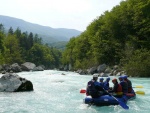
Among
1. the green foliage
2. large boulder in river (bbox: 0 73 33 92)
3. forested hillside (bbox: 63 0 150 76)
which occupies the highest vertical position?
forested hillside (bbox: 63 0 150 76)

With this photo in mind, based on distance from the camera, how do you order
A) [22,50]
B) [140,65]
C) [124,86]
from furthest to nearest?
[22,50], [140,65], [124,86]

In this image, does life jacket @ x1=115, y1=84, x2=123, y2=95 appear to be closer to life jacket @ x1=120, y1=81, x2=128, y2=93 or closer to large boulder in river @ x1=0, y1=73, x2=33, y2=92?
life jacket @ x1=120, y1=81, x2=128, y2=93

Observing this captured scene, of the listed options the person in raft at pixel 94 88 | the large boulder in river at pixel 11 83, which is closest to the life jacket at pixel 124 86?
the person in raft at pixel 94 88

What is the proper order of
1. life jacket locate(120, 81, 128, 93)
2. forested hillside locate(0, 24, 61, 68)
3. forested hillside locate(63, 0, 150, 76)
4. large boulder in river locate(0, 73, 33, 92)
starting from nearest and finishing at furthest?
life jacket locate(120, 81, 128, 93)
large boulder in river locate(0, 73, 33, 92)
forested hillside locate(63, 0, 150, 76)
forested hillside locate(0, 24, 61, 68)

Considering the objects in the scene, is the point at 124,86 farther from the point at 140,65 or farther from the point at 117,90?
the point at 140,65

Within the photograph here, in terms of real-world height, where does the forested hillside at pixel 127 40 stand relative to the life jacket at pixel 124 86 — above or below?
above

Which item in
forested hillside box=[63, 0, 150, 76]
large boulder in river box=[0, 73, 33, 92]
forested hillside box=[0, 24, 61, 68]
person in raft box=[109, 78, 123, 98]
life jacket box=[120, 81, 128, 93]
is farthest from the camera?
forested hillside box=[0, 24, 61, 68]

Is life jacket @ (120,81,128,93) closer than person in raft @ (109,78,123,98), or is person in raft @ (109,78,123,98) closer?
person in raft @ (109,78,123,98)

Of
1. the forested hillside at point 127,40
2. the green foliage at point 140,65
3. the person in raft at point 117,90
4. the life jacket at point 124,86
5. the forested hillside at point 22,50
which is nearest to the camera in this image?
the person in raft at point 117,90

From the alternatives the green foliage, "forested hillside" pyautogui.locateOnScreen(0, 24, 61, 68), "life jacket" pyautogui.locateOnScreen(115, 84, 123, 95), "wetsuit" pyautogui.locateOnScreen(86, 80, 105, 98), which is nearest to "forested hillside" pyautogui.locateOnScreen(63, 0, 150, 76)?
the green foliage

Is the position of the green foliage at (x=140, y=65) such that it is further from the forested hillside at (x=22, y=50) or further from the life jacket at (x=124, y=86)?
the forested hillside at (x=22, y=50)

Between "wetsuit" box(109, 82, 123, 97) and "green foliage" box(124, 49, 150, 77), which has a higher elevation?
"green foliage" box(124, 49, 150, 77)

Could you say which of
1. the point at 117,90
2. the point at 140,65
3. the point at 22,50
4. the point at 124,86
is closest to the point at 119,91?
the point at 117,90

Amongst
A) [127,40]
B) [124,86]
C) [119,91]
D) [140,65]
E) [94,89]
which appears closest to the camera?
[94,89]
